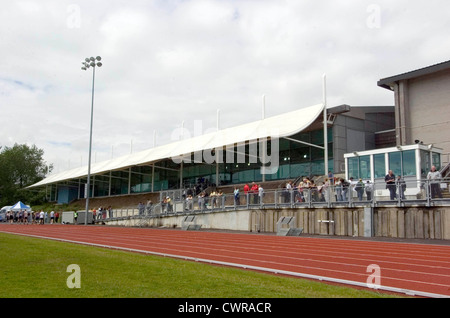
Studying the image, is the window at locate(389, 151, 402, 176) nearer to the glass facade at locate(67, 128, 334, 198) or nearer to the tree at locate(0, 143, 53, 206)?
the glass facade at locate(67, 128, 334, 198)

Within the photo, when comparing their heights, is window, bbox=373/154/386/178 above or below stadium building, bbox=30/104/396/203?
below

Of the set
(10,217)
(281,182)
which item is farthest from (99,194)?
(281,182)

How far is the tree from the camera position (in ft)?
322

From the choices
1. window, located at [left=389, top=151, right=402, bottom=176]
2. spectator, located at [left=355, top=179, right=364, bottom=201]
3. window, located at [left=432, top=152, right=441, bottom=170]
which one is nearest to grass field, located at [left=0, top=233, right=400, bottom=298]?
spectator, located at [left=355, top=179, right=364, bottom=201]

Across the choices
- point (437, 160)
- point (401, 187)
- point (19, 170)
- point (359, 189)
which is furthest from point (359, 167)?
point (19, 170)

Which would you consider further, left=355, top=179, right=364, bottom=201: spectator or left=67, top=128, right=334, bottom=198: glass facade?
left=67, top=128, right=334, bottom=198: glass facade

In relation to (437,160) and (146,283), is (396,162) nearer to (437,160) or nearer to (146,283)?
(437,160)

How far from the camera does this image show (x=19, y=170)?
106 meters

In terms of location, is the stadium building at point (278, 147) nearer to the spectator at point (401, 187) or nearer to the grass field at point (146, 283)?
the spectator at point (401, 187)

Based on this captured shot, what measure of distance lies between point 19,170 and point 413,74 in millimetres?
97655

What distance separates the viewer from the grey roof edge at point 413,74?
2875cm

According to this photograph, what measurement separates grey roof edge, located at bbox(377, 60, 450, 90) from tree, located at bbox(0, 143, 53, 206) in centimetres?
8144

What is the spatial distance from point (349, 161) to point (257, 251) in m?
13.8
